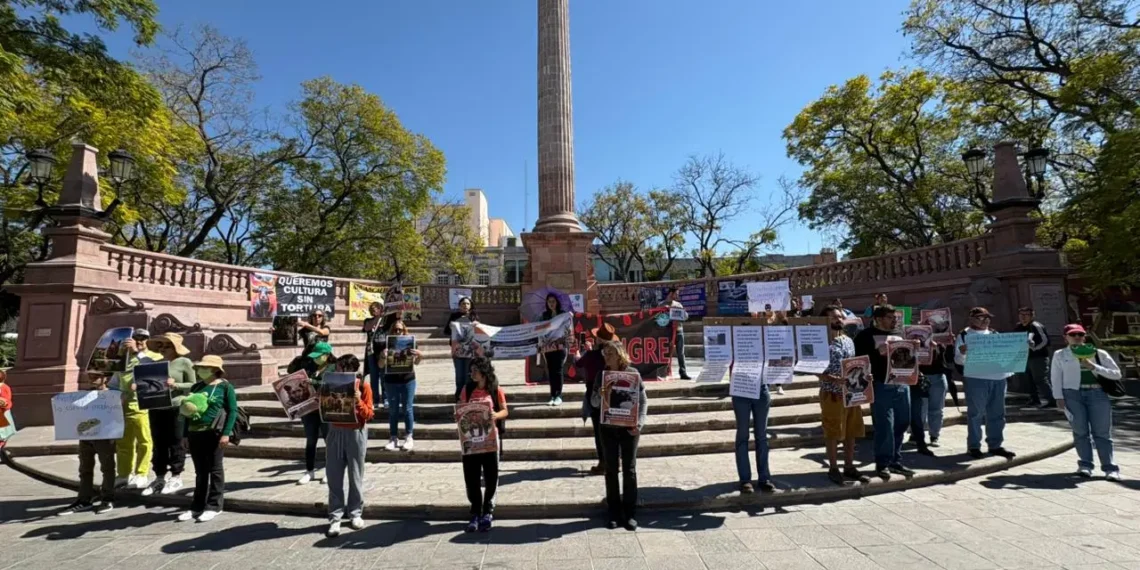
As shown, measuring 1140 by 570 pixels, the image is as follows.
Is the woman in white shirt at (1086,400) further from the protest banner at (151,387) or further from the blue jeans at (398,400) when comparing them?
Result: the protest banner at (151,387)

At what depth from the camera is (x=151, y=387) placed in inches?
223

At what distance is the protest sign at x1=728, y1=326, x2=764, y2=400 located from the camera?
559cm

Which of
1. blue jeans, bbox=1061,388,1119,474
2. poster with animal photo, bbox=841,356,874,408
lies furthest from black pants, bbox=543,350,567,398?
blue jeans, bbox=1061,388,1119,474

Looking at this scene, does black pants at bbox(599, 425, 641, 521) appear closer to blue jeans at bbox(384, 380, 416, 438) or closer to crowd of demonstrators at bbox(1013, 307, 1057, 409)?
blue jeans at bbox(384, 380, 416, 438)

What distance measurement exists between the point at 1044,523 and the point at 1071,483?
6.26 feet

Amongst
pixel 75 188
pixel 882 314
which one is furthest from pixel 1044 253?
pixel 75 188

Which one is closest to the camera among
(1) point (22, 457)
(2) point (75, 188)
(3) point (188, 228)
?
(1) point (22, 457)

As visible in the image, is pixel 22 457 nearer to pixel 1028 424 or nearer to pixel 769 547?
pixel 769 547

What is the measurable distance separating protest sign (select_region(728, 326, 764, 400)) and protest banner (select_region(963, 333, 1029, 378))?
11.5 feet

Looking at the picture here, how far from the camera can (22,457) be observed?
26.5 ft

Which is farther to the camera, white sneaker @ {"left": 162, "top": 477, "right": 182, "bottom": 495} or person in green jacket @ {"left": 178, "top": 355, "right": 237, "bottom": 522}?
white sneaker @ {"left": 162, "top": 477, "right": 182, "bottom": 495}

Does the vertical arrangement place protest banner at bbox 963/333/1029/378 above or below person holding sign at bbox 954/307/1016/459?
above

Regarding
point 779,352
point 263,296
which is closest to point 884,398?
point 779,352

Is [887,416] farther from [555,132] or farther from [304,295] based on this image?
[304,295]
